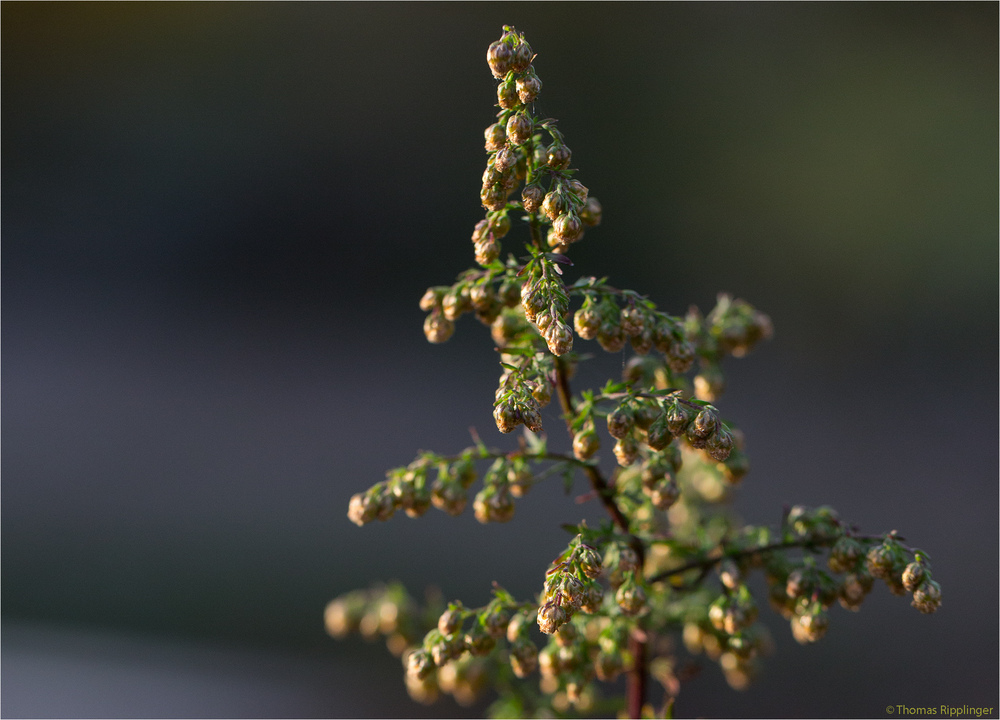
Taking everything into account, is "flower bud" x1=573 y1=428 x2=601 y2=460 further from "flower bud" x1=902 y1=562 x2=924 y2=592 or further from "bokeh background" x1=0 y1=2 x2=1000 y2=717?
"bokeh background" x1=0 y1=2 x2=1000 y2=717

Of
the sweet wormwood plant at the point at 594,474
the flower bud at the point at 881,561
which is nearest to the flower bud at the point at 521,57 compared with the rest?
the sweet wormwood plant at the point at 594,474

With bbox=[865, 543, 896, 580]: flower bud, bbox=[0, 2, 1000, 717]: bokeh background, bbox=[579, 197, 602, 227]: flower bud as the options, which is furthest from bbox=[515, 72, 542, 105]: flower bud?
bbox=[0, 2, 1000, 717]: bokeh background

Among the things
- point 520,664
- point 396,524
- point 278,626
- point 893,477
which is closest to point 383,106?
point 396,524

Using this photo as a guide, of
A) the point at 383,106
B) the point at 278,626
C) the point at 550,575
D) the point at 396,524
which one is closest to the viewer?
the point at 550,575

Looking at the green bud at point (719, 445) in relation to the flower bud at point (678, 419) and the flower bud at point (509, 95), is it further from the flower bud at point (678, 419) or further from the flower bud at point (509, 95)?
the flower bud at point (509, 95)

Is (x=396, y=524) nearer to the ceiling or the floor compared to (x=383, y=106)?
nearer to the floor

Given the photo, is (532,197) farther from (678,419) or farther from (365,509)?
(365,509)

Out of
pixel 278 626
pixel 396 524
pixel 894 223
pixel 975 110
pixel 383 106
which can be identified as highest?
pixel 383 106

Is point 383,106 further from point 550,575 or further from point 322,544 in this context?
point 550,575
